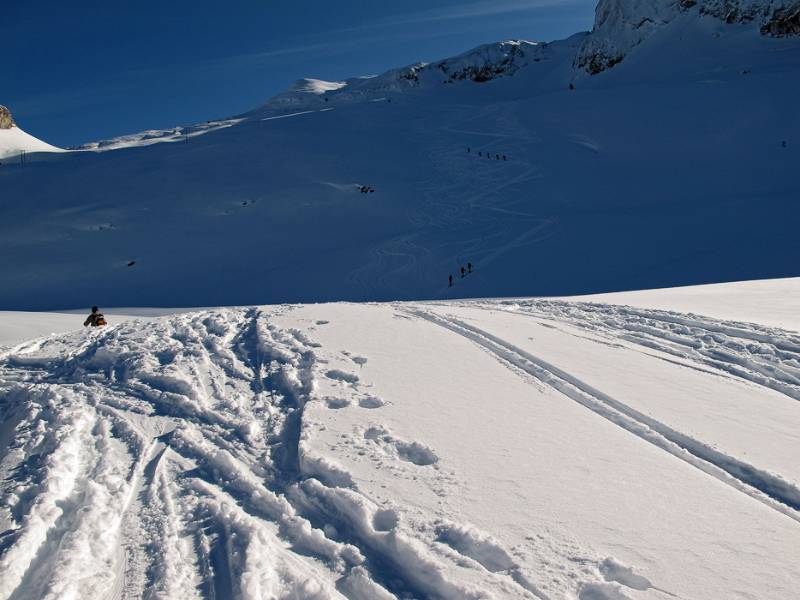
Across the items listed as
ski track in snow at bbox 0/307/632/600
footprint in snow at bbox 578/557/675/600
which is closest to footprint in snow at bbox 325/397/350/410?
ski track in snow at bbox 0/307/632/600

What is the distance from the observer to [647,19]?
5731cm

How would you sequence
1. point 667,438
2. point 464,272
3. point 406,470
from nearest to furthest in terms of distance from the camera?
1. point 406,470
2. point 667,438
3. point 464,272

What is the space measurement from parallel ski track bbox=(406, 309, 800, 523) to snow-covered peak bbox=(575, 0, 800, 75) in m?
53.1

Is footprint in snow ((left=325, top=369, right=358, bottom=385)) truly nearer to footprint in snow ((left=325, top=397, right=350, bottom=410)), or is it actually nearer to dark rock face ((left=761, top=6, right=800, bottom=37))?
footprint in snow ((left=325, top=397, right=350, bottom=410))

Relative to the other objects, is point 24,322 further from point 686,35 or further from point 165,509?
point 686,35

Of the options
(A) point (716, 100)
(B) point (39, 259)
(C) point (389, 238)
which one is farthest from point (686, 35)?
(B) point (39, 259)

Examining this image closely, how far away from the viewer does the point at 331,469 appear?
13.1ft

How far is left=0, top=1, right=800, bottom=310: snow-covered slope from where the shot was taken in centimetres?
1955

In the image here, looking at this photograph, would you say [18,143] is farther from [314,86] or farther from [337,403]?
[337,403]

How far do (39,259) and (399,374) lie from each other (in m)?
23.1

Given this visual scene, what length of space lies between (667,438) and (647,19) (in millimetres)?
64646

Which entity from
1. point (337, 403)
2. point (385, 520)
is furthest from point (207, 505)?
point (337, 403)

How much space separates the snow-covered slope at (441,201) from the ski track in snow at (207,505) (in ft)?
42.9

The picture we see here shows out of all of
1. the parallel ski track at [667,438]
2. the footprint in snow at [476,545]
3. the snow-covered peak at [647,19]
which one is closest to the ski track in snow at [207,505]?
the footprint in snow at [476,545]
